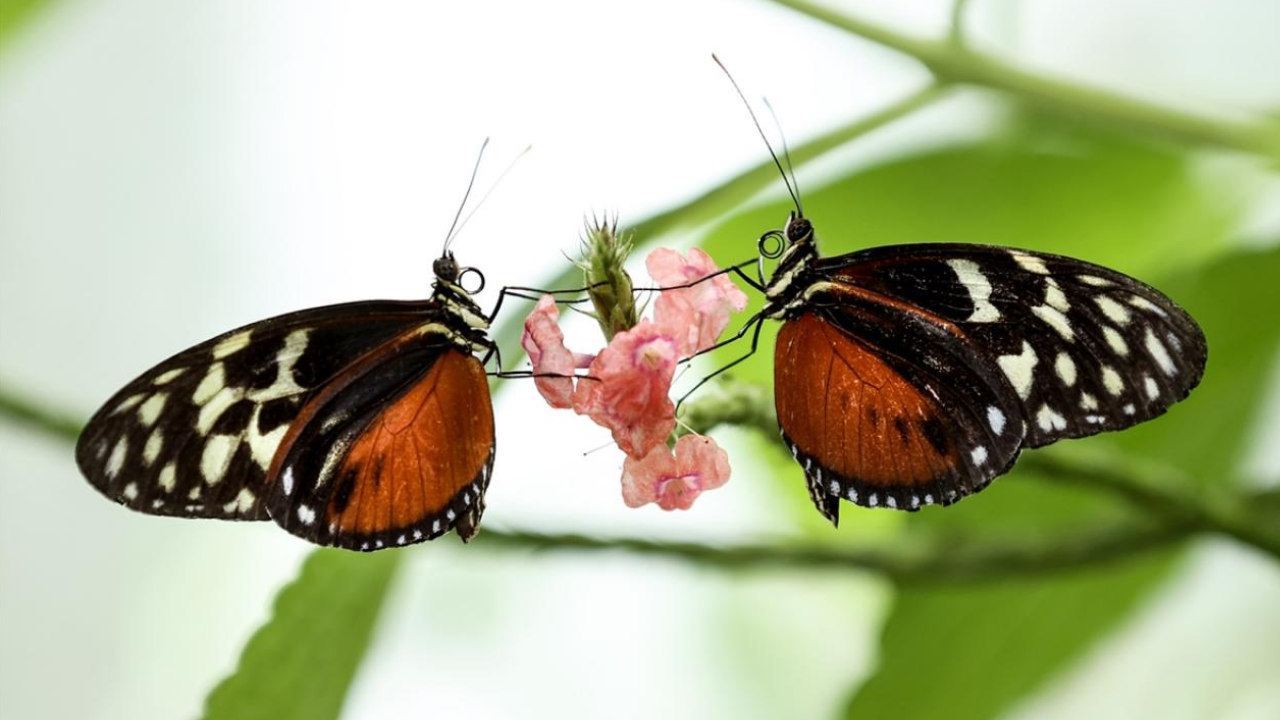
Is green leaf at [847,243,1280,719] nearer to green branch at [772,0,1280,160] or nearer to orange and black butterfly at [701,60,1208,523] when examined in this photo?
green branch at [772,0,1280,160]

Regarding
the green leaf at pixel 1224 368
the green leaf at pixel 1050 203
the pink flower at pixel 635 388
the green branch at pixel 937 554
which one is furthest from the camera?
the green leaf at pixel 1050 203

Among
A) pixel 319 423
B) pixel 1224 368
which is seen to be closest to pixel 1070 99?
pixel 1224 368

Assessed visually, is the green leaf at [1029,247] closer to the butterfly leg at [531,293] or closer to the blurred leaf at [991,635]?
the blurred leaf at [991,635]

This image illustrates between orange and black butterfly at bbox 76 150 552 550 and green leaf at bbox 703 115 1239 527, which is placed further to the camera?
green leaf at bbox 703 115 1239 527

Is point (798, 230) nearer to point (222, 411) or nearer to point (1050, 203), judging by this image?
point (222, 411)

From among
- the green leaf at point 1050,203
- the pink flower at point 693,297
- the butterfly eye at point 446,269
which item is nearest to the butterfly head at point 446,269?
the butterfly eye at point 446,269

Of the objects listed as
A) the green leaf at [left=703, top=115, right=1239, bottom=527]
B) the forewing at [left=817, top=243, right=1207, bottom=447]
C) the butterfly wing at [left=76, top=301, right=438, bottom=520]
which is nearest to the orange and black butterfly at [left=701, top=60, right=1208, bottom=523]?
the forewing at [left=817, top=243, right=1207, bottom=447]

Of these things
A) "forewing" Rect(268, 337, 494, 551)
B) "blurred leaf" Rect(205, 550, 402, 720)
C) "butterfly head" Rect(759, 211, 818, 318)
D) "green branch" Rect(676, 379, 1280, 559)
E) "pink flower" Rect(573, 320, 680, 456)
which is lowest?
"blurred leaf" Rect(205, 550, 402, 720)

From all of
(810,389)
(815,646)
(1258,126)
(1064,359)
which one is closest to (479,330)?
(810,389)
